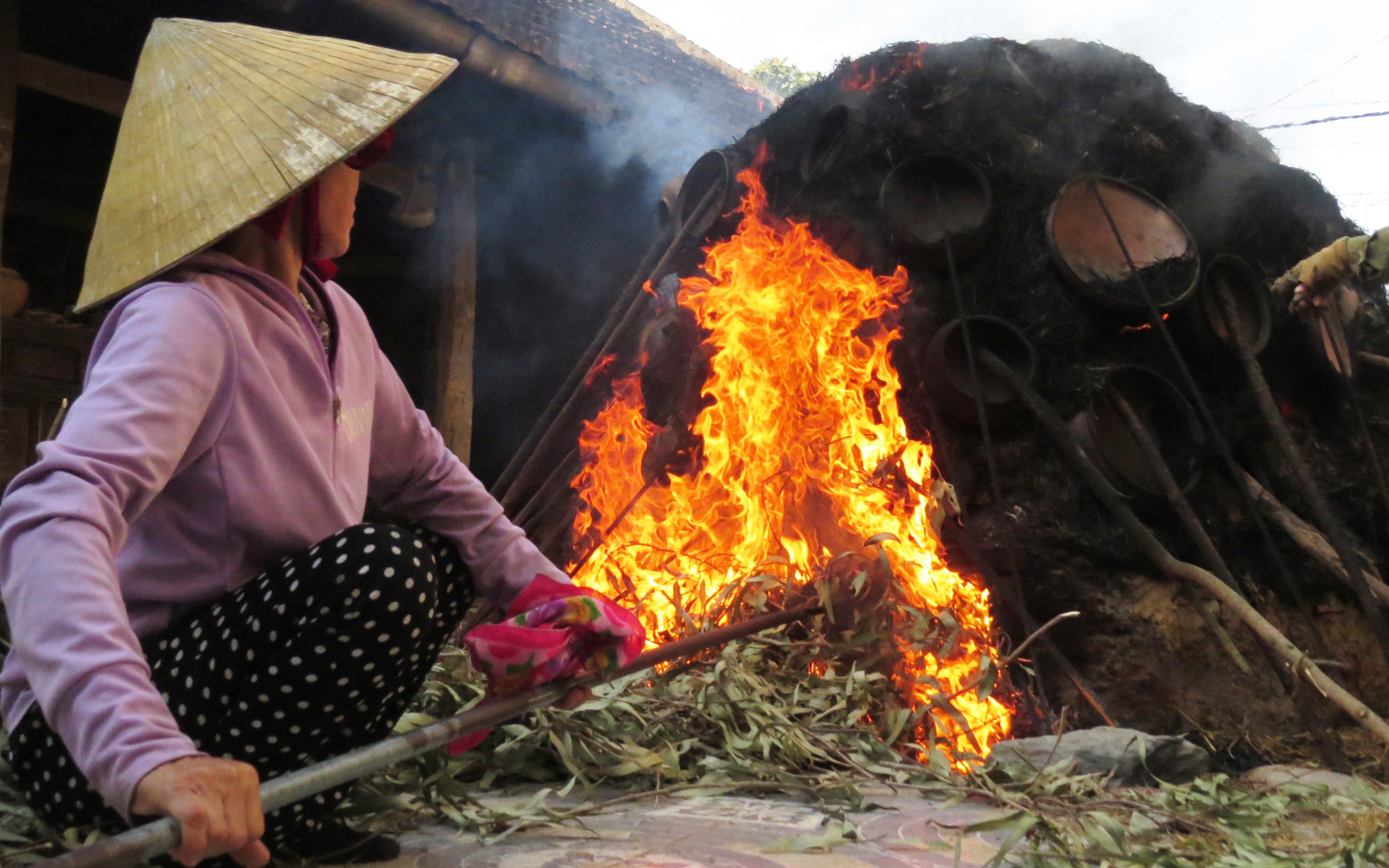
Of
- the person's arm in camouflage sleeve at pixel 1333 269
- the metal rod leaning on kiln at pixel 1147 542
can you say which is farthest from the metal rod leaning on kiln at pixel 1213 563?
the person's arm in camouflage sleeve at pixel 1333 269

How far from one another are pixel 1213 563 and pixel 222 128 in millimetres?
3853

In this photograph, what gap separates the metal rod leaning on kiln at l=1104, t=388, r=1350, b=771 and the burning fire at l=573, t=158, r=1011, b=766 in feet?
2.87

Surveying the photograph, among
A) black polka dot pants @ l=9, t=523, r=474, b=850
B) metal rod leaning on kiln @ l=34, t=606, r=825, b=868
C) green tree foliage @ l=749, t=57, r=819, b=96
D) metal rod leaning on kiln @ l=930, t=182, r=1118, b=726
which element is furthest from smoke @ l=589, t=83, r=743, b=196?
green tree foliage @ l=749, t=57, r=819, b=96

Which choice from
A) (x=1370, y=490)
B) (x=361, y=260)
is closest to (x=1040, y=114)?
(x=1370, y=490)

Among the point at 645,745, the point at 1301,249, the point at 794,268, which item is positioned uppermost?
the point at 1301,249

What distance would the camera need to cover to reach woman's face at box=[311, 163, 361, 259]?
2.00 meters

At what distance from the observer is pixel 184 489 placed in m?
1.78

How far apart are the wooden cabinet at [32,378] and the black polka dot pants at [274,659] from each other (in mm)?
5418

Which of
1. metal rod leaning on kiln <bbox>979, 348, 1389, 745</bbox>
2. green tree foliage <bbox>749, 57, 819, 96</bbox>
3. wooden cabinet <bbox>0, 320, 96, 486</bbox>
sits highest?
green tree foliage <bbox>749, 57, 819, 96</bbox>

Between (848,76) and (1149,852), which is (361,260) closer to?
(848,76)

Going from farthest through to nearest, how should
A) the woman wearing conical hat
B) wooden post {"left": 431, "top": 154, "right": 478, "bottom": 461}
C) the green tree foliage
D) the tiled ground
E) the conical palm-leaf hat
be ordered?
the green tree foliage → wooden post {"left": 431, "top": 154, "right": 478, "bottom": 461} → the tiled ground → the conical palm-leaf hat → the woman wearing conical hat

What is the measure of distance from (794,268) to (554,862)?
349 centimetres

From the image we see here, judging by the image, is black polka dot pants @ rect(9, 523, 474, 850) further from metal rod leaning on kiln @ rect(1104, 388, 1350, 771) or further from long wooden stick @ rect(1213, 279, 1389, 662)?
long wooden stick @ rect(1213, 279, 1389, 662)

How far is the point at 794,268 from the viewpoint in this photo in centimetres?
507
